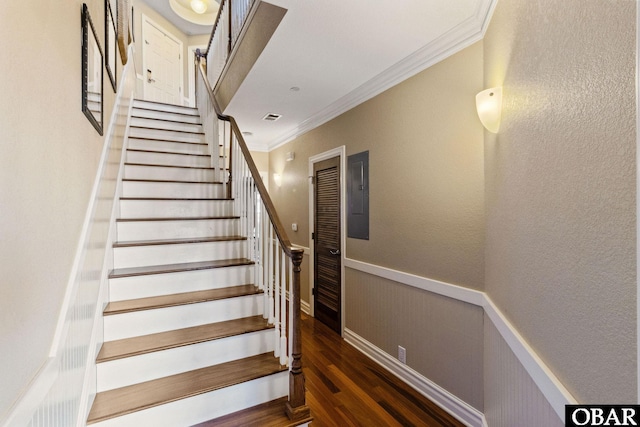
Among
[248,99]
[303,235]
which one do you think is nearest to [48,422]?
[248,99]

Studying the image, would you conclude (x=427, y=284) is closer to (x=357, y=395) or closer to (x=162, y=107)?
(x=357, y=395)

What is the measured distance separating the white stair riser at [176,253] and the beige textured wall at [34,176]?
3.10 feet

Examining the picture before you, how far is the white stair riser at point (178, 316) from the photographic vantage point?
1697 millimetres

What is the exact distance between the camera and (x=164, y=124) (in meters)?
3.57

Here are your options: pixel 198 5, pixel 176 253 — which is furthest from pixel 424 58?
pixel 198 5

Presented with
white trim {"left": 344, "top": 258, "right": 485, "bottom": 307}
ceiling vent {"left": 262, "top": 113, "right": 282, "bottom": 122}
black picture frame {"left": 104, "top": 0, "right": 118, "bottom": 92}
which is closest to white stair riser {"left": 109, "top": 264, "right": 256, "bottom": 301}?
white trim {"left": 344, "top": 258, "right": 485, "bottom": 307}

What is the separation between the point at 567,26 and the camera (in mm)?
831

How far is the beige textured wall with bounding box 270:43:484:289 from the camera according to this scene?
1818 mm

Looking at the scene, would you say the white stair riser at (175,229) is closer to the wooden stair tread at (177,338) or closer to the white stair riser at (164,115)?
the wooden stair tread at (177,338)

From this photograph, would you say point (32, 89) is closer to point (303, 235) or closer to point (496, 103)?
point (496, 103)

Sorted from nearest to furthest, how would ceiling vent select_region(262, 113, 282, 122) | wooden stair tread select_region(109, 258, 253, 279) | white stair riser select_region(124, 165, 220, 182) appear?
1. wooden stair tread select_region(109, 258, 253, 279)
2. white stair riser select_region(124, 165, 220, 182)
3. ceiling vent select_region(262, 113, 282, 122)

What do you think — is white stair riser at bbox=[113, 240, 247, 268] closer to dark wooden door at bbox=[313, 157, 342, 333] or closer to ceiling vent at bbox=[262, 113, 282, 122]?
dark wooden door at bbox=[313, 157, 342, 333]

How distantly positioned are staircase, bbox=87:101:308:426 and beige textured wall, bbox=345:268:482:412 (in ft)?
3.54

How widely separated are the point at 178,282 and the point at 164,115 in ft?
8.94
